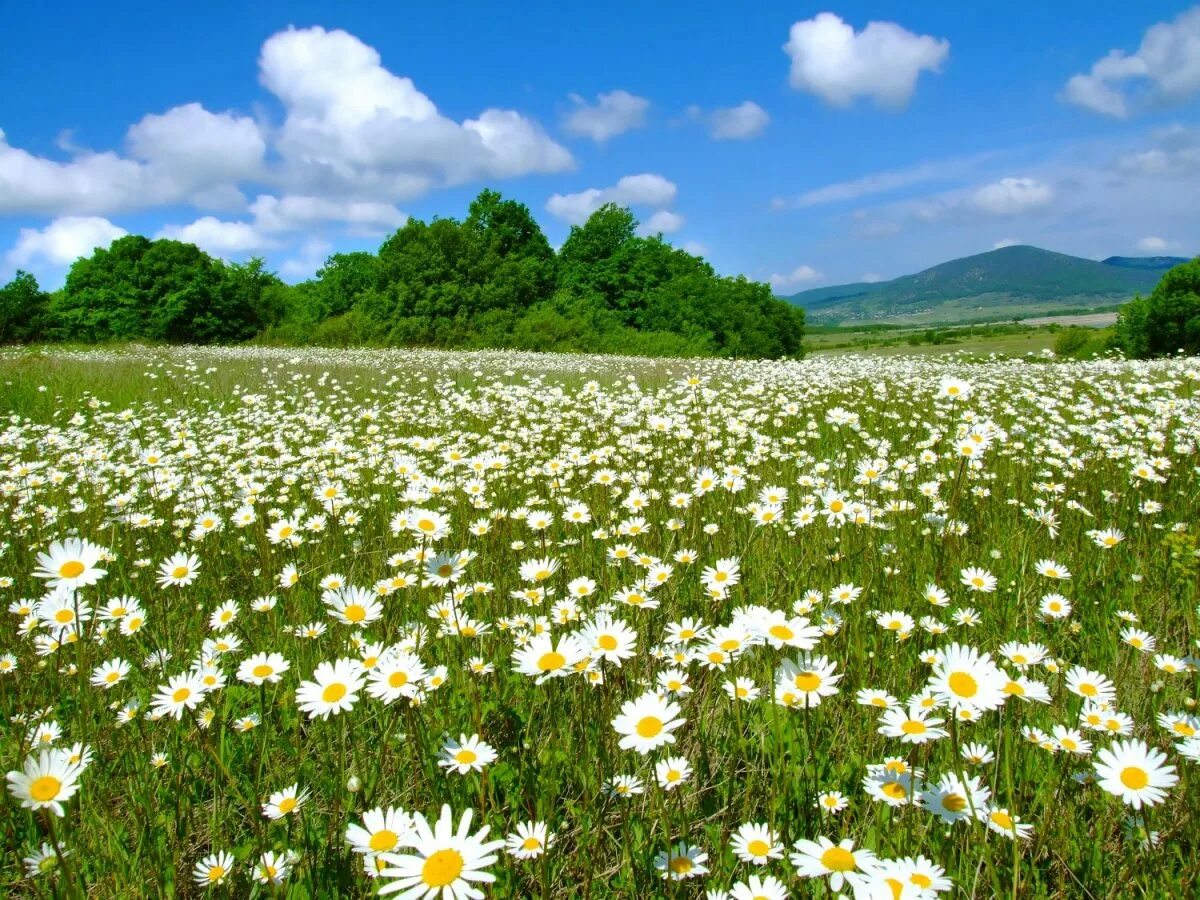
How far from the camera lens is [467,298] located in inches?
1698

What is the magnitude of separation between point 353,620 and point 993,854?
1827 millimetres

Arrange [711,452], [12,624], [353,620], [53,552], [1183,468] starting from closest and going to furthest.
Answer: [53,552]
[353,620]
[12,624]
[1183,468]
[711,452]

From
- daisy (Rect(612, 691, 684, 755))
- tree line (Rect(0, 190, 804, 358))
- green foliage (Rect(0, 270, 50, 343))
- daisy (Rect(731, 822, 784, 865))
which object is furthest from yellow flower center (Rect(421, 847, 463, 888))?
green foliage (Rect(0, 270, 50, 343))

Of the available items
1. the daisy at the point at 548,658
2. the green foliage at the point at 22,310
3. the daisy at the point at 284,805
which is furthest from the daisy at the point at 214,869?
the green foliage at the point at 22,310

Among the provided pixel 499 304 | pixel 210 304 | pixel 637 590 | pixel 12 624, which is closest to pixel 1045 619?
pixel 637 590

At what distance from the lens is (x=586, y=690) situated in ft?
7.08

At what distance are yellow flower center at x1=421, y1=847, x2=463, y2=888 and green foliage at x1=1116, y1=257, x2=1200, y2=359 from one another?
140ft

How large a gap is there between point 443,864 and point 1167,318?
46609mm

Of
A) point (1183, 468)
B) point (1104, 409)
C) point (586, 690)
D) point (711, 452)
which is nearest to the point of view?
point (586, 690)

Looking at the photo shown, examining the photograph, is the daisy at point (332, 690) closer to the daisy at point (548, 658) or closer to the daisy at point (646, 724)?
the daisy at point (548, 658)

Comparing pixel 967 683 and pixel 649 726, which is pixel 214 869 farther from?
pixel 967 683

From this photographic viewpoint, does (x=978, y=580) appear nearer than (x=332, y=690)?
No

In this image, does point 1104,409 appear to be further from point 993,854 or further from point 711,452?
point 993,854

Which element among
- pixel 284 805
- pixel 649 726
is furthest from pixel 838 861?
pixel 284 805
